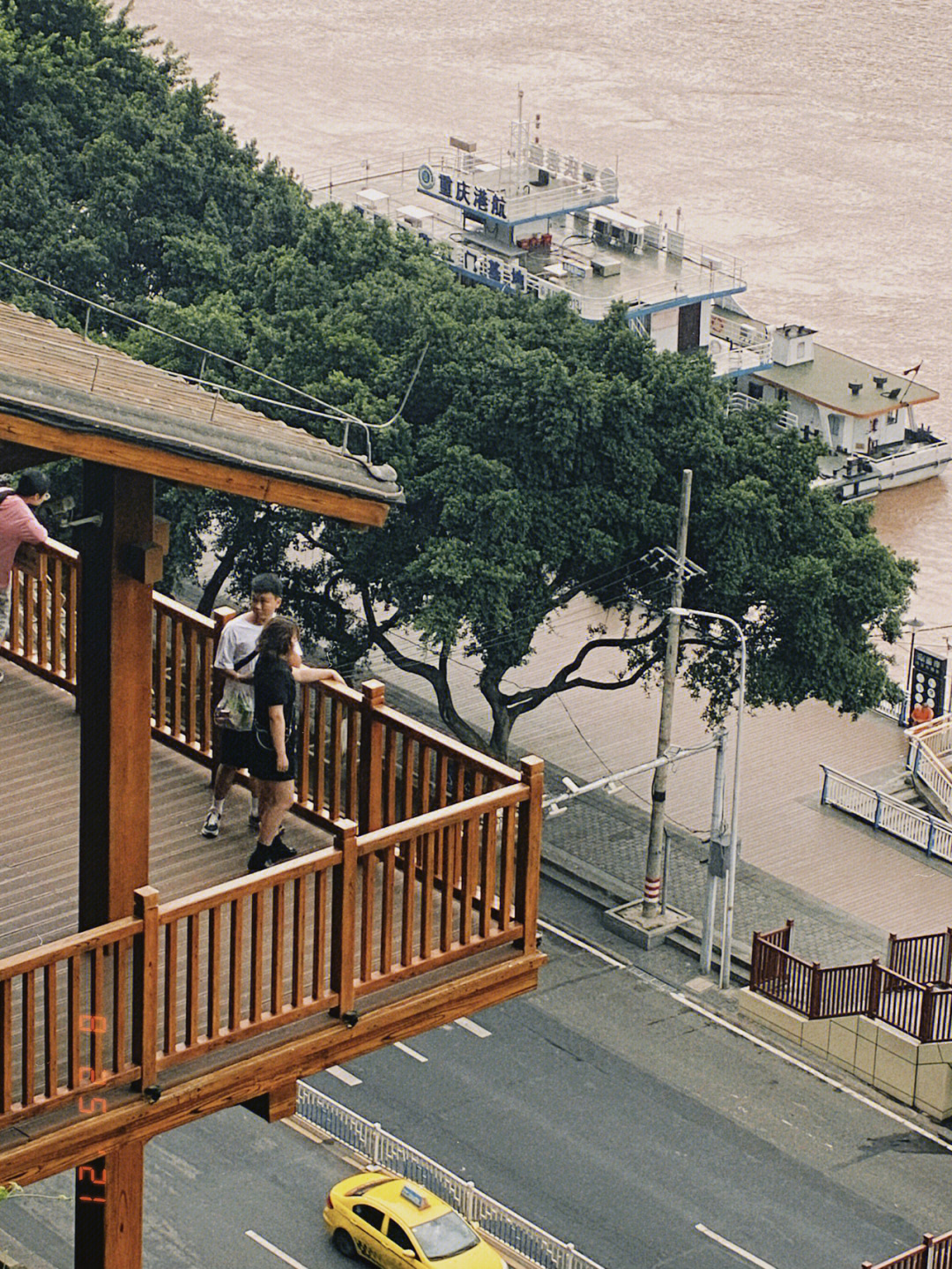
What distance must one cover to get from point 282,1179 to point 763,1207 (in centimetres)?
694

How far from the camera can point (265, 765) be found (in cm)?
1574

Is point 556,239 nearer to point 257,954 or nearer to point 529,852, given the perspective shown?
point 529,852

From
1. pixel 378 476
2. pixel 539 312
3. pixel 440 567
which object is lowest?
pixel 440 567

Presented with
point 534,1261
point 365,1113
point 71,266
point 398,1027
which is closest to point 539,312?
point 71,266

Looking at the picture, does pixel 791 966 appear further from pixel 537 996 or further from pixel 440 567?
pixel 440 567

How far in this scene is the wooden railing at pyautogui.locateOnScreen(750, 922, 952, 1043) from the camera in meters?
37.7

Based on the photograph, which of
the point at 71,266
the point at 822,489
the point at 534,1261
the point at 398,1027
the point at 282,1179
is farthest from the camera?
the point at 71,266

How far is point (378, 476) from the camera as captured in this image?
1367 centimetres

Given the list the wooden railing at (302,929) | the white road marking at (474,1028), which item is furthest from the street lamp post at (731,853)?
the wooden railing at (302,929)

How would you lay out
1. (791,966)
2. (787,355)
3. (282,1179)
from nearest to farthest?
1. (282,1179)
2. (791,966)
3. (787,355)

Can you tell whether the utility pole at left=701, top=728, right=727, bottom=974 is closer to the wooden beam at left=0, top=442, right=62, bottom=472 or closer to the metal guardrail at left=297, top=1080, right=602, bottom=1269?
the metal guardrail at left=297, top=1080, right=602, bottom=1269

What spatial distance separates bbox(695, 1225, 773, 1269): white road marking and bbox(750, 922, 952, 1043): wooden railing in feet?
18.2

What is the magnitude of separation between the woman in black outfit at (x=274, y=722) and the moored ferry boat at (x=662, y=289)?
58.9 metres

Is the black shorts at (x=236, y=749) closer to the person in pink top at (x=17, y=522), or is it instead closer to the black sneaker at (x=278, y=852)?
the black sneaker at (x=278, y=852)
